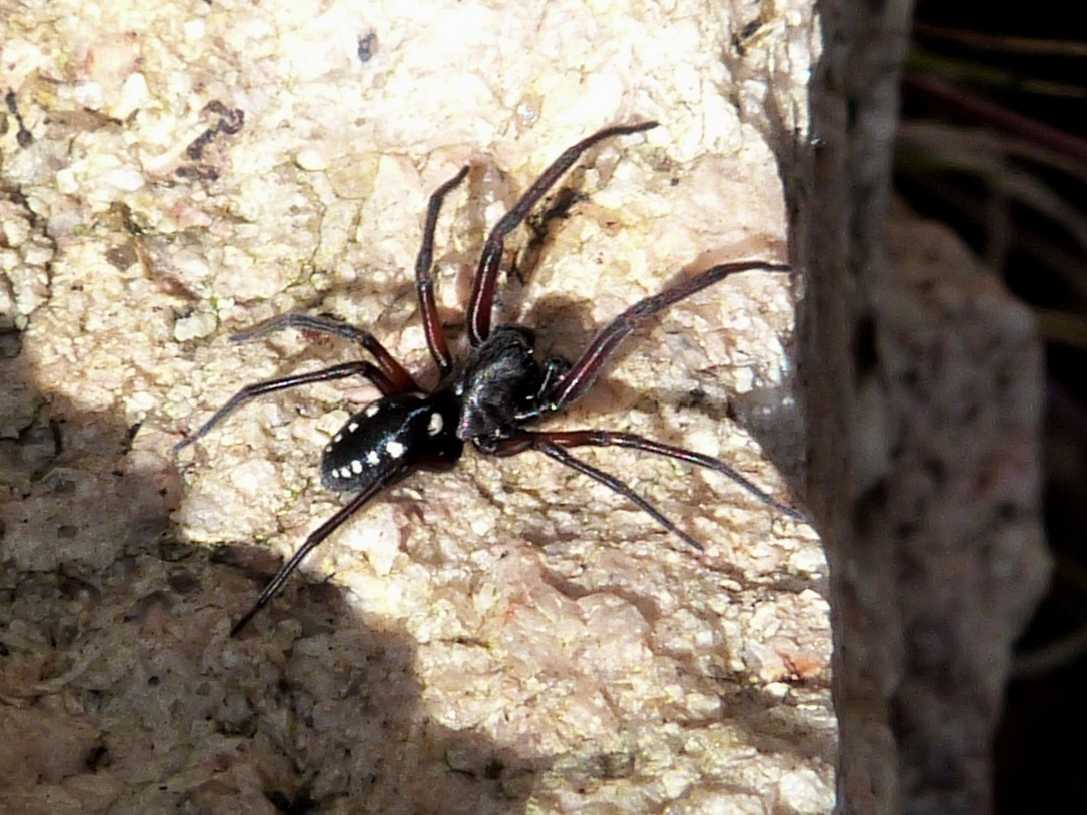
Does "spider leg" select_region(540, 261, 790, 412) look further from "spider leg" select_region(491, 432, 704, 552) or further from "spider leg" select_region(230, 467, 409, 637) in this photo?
"spider leg" select_region(230, 467, 409, 637)

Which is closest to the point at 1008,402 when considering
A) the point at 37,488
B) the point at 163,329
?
the point at 163,329

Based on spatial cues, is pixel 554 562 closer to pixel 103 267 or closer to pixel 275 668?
pixel 275 668

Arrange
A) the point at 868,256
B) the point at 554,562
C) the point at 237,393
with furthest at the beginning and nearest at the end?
the point at 868,256, the point at 237,393, the point at 554,562

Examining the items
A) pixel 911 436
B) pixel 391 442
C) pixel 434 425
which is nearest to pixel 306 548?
pixel 391 442

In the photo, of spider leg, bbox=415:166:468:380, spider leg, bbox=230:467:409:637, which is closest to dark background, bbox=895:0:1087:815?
spider leg, bbox=415:166:468:380

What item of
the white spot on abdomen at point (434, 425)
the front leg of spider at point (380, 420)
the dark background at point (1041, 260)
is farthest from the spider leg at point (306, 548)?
the dark background at point (1041, 260)

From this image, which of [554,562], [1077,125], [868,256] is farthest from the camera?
[1077,125]
